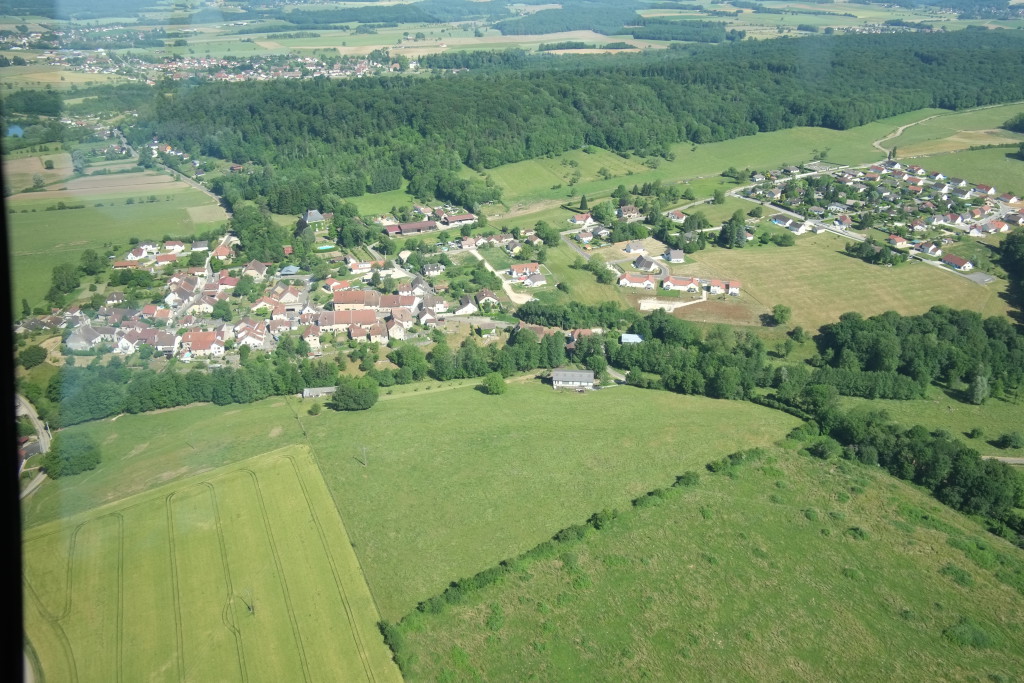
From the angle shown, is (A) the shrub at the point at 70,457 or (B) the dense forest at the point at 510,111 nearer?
(A) the shrub at the point at 70,457

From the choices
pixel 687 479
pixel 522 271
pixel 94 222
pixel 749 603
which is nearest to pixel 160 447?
pixel 687 479

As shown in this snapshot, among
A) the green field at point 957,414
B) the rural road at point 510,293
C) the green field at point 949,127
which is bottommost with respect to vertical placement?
the rural road at point 510,293

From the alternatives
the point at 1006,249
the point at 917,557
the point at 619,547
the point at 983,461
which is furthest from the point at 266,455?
the point at 1006,249

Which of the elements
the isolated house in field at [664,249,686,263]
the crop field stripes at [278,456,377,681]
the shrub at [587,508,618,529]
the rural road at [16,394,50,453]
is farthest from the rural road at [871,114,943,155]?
the rural road at [16,394,50,453]

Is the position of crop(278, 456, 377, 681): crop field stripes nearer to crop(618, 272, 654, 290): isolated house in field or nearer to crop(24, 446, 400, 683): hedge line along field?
crop(24, 446, 400, 683): hedge line along field

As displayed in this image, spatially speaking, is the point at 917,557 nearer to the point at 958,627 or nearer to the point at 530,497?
the point at 958,627

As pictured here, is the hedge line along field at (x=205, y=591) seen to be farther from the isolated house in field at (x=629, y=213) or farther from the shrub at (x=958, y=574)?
the isolated house in field at (x=629, y=213)

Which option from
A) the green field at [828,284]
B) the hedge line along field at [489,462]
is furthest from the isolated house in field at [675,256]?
the hedge line along field at [489,462]
